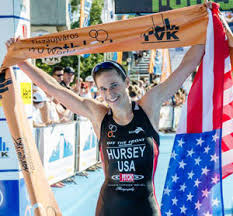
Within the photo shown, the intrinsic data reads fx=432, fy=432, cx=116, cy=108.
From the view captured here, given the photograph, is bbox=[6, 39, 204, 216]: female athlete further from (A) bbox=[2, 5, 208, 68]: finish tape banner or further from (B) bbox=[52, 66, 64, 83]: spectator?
(B) bbox=[52, 66, 64, 83]: spectator

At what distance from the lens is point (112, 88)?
10.4ft

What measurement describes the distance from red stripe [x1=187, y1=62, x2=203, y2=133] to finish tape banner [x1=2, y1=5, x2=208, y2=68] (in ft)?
1.09

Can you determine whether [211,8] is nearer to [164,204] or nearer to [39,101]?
[164,204]

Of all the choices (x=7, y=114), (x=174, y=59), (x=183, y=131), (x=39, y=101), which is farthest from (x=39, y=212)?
(x=174, y=59)

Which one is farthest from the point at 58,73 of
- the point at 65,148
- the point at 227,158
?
the point at 227,158

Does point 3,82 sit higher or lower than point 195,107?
higher

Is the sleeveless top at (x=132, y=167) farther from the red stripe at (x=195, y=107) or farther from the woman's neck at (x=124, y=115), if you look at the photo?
the red stripe at (x=195, y=107)

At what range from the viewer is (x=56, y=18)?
16.1 metres

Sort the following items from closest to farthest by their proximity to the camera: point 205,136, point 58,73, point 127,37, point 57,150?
point 205,136 → point 127,37 → point 57,150 → point 58,73

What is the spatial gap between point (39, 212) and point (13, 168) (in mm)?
1481

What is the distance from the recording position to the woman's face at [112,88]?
3178mm

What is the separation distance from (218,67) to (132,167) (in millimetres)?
1132

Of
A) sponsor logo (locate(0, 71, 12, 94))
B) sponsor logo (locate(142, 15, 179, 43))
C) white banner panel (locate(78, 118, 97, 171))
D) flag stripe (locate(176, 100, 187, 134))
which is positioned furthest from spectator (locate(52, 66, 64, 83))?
flag stripe (locate(176, 100, 187, 134))

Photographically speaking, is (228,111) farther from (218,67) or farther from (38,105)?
(38,105)
